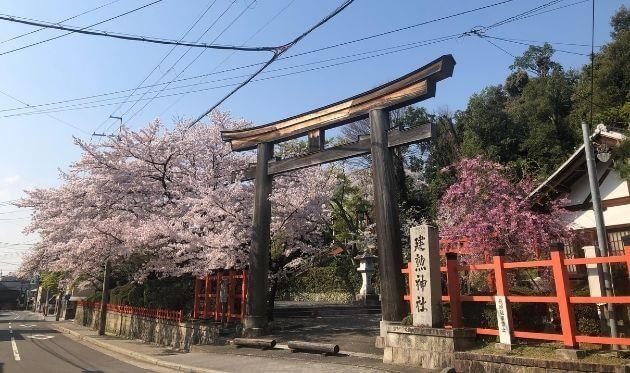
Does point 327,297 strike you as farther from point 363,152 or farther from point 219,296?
point 363,152

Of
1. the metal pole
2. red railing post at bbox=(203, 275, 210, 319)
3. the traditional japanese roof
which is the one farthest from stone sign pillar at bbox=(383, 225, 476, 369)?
red railing post at bbox=(203, 275, 210, 319)

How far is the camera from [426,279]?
9.98m

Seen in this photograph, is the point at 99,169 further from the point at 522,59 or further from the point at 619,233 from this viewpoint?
the point at 522,59

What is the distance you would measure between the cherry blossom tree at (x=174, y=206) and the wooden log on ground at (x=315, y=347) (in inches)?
174

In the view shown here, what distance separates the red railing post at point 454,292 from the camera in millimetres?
9781

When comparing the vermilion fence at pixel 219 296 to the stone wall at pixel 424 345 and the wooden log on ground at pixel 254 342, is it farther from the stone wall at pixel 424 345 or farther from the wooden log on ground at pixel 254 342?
the stone wall at pixel 424 345

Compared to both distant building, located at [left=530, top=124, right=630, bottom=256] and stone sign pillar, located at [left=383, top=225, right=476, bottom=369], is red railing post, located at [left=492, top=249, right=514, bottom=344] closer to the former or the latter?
stone sign pillar, located at [left=383, top=225, right=476, bottom=369]

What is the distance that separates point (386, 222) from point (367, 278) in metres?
16.8

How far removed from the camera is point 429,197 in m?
32.7

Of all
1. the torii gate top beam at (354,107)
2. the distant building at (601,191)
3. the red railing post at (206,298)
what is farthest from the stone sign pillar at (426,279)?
the red railing post at (206,298)

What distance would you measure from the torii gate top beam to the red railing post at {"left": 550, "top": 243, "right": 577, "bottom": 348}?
539cm

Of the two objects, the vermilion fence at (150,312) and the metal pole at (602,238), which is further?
the vermilion fence at (150,312)

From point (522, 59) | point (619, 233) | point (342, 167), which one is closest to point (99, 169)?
point (342, 167)

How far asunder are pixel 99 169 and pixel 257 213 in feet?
31.2
